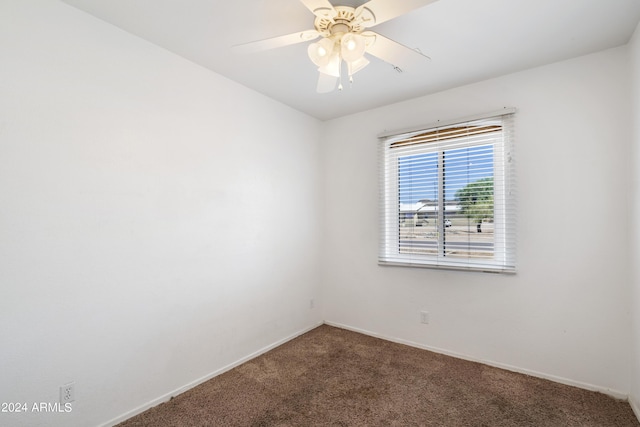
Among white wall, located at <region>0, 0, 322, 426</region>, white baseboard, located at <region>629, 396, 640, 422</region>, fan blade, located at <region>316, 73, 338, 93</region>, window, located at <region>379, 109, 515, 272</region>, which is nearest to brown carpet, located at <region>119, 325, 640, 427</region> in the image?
white baseboard, located at <region>629, 396, 640, 422</region>

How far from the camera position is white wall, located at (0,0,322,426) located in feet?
5.13

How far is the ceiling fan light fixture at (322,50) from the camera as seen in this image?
163 cm

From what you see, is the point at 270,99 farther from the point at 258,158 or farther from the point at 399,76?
the point at 399,76

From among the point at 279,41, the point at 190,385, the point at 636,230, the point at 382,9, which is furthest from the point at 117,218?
the point at 636,230

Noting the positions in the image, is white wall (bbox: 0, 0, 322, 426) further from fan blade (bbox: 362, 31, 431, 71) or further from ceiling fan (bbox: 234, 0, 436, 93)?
fan blade (bbox: 362, 31, 431, 71)

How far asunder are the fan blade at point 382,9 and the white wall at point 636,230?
1777mm

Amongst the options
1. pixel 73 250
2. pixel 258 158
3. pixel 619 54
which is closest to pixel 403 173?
pixel 258 158

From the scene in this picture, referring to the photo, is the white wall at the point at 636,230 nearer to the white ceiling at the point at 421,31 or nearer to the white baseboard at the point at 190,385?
the white ceiling at the point at 421,31

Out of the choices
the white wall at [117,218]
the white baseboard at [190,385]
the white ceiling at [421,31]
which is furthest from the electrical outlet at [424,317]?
the white ceiling at [421,31]

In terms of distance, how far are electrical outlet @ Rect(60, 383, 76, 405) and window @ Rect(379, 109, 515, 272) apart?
2674 mm

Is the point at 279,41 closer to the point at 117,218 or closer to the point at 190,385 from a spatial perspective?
the point at 117,218

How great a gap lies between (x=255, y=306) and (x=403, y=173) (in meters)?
2.05

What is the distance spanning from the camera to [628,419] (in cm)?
189

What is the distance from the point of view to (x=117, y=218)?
6.29ft
